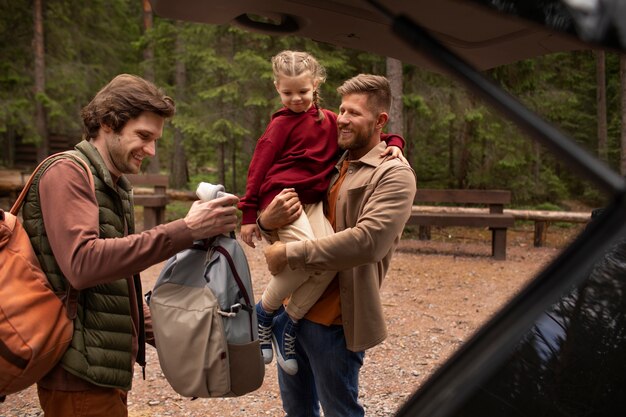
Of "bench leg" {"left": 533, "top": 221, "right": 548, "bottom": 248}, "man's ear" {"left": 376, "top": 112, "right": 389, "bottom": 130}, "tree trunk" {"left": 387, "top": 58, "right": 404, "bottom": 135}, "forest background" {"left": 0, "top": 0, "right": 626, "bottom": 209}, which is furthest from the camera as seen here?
"tree trunk" {"left": 387, "top": 58, "right": 404, "bottom": 135}

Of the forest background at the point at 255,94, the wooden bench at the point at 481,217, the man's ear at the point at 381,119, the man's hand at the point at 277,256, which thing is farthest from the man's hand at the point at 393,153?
the wooden bench at the point at 481,217

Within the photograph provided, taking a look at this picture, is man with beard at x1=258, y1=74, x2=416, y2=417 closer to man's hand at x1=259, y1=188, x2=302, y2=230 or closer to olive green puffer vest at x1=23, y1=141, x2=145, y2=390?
man's hand at x1=259, y1=188, x2=302, y2=230

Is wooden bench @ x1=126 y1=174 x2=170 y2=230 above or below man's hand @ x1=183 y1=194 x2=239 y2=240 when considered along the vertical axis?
below

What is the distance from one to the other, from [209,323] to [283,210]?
0.62 m

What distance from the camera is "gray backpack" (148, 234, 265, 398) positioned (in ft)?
7.15

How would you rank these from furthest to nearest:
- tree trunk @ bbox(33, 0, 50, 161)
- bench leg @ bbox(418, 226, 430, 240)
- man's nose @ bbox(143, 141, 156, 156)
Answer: tree trunk @ bbox(33, 0, 50, 161) → bench leg @ bbox(418, 226, 430, 240) → man's nose @ bbox(143, 141, 156, 156)

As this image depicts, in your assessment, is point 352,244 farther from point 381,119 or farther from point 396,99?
point 396,99

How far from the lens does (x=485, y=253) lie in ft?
35.6

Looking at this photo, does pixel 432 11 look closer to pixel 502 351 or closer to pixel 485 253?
pixel 502 351

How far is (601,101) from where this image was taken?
1564mm

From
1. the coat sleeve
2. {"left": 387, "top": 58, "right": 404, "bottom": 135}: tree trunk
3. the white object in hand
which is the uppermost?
{"left": 387, "top": 58, "right": 404, "bottom": 135}: tree trunk

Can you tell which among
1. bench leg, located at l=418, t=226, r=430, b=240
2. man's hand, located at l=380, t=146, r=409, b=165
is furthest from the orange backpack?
bench leg, located at l=418, t=226, r=430, b=240

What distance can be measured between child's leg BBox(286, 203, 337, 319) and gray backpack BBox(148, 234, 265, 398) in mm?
385

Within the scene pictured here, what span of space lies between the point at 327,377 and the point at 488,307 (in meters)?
5.41
